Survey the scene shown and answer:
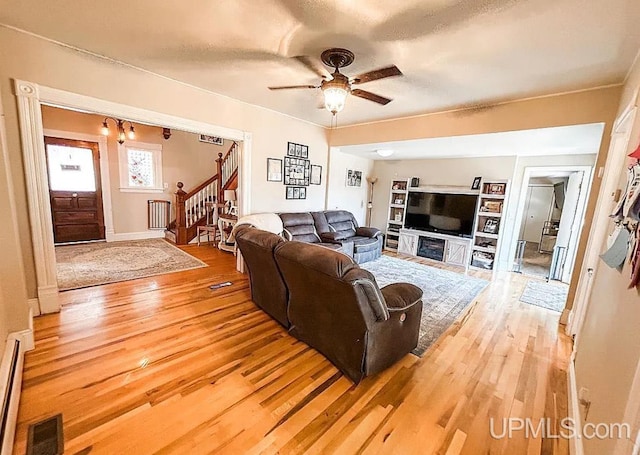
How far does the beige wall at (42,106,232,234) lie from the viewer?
5223mm

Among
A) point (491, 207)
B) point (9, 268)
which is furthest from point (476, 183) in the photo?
point (9, 268)

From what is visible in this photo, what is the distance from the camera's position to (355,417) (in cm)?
167

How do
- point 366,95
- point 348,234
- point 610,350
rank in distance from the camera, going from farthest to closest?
point 348,234 → point 366,95 → point 610,350

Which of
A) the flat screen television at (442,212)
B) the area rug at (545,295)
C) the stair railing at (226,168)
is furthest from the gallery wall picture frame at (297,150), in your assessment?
the area rug at (545,295)

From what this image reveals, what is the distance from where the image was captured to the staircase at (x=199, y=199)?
5.89 m

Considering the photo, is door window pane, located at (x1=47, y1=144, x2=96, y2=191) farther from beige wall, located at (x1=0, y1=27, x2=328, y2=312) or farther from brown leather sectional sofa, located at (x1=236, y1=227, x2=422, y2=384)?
brown leather sectional sofa, located at (x1=236, y1=227, x2=422, y2=384)

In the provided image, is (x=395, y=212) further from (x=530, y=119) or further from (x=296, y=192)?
(x=530, y=119)

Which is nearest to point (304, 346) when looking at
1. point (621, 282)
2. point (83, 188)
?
point (621, 282)

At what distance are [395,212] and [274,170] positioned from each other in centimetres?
348

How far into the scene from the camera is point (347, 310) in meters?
1.83

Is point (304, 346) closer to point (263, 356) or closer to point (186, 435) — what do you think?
point (263, 356)

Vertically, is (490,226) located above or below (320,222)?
above

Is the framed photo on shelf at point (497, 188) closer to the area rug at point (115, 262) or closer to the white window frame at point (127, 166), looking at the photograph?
the area rug at point (115, 262)

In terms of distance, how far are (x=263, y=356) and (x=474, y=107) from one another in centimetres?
392
